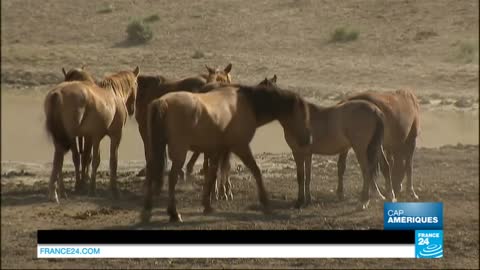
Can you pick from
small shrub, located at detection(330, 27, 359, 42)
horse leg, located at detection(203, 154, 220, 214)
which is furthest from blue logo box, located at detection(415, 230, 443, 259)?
small shrub, located at detection(330, 27, 359, 42)

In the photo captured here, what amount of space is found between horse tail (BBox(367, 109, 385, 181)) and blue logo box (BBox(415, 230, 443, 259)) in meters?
1.86

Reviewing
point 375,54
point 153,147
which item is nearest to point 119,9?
point 153,147

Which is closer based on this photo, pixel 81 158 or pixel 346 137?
pixel 346 137

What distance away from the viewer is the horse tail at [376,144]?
978 cm

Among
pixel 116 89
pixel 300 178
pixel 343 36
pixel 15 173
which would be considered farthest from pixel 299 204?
pixel 343 36

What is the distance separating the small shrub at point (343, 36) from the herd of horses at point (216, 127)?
5.93m

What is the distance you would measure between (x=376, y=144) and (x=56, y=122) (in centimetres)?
320

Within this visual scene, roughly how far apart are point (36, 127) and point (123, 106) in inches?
42.5

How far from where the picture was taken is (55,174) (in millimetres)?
8938

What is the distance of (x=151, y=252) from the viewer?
25.5ft

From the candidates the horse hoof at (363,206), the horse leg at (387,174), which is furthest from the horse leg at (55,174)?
the horse leg at (387,174)

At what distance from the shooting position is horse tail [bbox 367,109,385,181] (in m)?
9.78

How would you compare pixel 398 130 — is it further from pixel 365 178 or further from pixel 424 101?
pixel 424 101

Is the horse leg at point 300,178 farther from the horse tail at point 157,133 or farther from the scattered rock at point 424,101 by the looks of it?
the scattered rock at point 424,101
